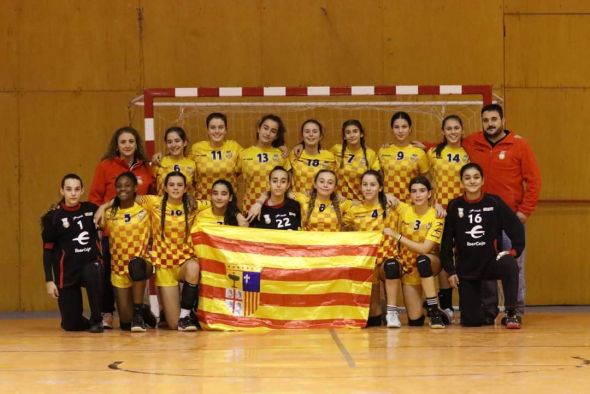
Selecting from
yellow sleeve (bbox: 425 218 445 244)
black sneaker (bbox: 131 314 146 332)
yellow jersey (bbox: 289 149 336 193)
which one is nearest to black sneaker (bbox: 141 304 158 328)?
black sneaker (bbox: 131 314 146 332)

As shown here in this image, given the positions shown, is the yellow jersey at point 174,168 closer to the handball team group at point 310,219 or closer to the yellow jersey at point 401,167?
the handball team group at point 310,219

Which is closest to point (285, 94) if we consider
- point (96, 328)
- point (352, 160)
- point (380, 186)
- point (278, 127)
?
point (278, 127)

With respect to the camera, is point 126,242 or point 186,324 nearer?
point 186,324

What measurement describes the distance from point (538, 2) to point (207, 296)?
5536 mm

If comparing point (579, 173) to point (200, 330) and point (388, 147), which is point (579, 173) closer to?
point (388, 147)

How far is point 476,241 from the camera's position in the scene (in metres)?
8.84

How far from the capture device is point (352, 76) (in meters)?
11.3

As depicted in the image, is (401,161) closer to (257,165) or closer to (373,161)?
(373,161)

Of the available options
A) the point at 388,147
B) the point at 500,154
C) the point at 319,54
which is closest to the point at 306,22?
the point at 319,54

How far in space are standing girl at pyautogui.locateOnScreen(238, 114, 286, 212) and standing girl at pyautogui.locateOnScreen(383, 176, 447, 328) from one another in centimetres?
133

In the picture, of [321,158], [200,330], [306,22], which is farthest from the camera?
[306,22]

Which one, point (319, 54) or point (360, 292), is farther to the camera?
point (319, 54)

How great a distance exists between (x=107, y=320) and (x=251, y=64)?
366cm

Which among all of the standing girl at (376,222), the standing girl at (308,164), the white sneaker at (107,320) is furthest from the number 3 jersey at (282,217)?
the white sneaker at (107,320)
